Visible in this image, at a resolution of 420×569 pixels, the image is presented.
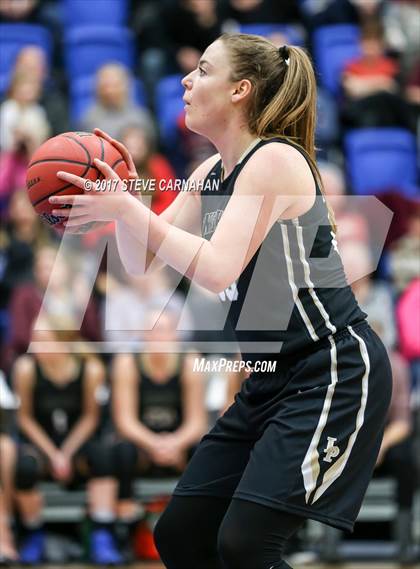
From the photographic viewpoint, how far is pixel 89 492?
6.11 meters

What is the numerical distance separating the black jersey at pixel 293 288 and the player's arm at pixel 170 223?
333mm

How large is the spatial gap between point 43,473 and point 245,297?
337 centimetres

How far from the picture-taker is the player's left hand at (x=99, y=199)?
299 cm

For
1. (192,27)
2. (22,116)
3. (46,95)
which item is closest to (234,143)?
(22,116)

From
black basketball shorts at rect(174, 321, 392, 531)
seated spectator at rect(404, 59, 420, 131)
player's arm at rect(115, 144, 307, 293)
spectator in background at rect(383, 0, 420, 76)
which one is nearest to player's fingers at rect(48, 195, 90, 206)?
player's arm at rect(115, 144, 307, 293)

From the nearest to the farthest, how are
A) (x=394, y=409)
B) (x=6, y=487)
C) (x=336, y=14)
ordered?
1. (x=6, y=487)
2. (x=394, y=409)
3. (x=336, y=14)

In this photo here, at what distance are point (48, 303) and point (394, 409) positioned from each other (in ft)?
6.89

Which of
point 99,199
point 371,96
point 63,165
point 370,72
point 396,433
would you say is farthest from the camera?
point 370,72

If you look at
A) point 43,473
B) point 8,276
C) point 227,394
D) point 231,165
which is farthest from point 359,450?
point 8,276

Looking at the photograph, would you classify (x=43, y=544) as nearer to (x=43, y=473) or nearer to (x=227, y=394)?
(x=43, y=473)

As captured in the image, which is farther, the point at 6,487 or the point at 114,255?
the point at 114,255

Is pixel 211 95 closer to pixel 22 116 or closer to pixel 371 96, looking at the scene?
pixel 22 116

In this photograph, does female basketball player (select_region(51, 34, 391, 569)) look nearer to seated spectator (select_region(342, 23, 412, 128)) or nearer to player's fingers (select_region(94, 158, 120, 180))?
player's fingers (select_region(94, 158, 120, 180))

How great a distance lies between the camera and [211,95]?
329 centimetres
